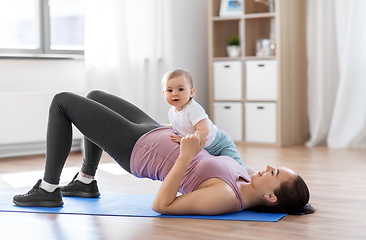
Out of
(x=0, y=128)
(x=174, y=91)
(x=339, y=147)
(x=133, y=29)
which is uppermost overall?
(x=133, y=29)

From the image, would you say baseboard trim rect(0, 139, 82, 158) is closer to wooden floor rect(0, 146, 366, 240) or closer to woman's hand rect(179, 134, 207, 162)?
wooden floor rect(0, 146, 366, 240)

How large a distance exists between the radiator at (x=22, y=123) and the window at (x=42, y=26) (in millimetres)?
434

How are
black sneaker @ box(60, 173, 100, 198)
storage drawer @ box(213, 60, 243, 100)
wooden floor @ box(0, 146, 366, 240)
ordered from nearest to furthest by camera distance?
wooden floor @ box(0, 146, 366, 240)
black sneaker @ box(60, 173, 100, 198)
storage drawer @ box(213, 60, 243, 100)

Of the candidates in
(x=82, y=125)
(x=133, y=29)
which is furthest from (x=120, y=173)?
(x=133, y=29)

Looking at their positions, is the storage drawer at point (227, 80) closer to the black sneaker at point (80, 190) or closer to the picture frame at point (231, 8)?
the picture frame at point (231, 8)

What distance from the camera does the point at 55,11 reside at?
4.29 meters

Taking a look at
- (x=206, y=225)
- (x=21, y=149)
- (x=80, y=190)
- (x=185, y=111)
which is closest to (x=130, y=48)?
(x=21, y=149)

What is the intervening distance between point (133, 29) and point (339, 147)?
2.02 meters

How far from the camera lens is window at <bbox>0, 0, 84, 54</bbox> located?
4.06 metres

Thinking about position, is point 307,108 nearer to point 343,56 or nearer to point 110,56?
point 343,56

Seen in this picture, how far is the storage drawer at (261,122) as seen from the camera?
14.6 feet

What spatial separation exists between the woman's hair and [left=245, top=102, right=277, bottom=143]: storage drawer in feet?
8.36

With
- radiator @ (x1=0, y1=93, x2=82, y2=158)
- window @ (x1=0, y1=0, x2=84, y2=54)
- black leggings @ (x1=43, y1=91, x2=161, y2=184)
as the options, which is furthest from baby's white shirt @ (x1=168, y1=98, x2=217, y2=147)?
window @ (x1=0, y1=0, x2=84, y2=54)

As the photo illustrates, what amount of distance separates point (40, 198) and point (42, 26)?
97.5 inches
